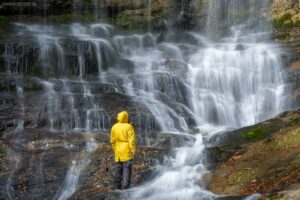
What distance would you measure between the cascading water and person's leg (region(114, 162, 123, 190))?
449mm

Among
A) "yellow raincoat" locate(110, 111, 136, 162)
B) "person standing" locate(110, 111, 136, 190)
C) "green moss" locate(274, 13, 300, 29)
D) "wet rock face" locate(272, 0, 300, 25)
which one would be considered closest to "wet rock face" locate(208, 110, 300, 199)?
"person standing" locate(110, 111, 136, 190)

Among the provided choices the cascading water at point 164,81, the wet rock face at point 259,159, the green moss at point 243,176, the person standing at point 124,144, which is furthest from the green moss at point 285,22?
the person standing at point 124,144

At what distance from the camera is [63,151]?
1330 centimetres

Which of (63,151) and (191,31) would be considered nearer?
(63,151)

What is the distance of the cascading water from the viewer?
549 inches

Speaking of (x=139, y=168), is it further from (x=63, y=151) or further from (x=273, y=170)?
(x=273, y=170)

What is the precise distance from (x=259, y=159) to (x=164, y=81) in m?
8.34

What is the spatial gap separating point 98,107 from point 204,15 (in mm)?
14074

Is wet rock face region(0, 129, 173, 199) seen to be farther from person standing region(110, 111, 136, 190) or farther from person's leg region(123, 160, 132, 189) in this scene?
person standing region(110, 111, 136, 190)

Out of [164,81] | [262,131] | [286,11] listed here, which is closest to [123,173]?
[262,131]

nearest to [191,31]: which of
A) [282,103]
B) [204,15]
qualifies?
[204,15]

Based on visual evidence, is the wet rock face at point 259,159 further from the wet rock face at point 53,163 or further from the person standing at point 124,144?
the person standing at point 124,144

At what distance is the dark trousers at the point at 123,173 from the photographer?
10.4 meters

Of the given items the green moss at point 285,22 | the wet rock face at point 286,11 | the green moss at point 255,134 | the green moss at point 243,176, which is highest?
the wet rock face at point 286,11
